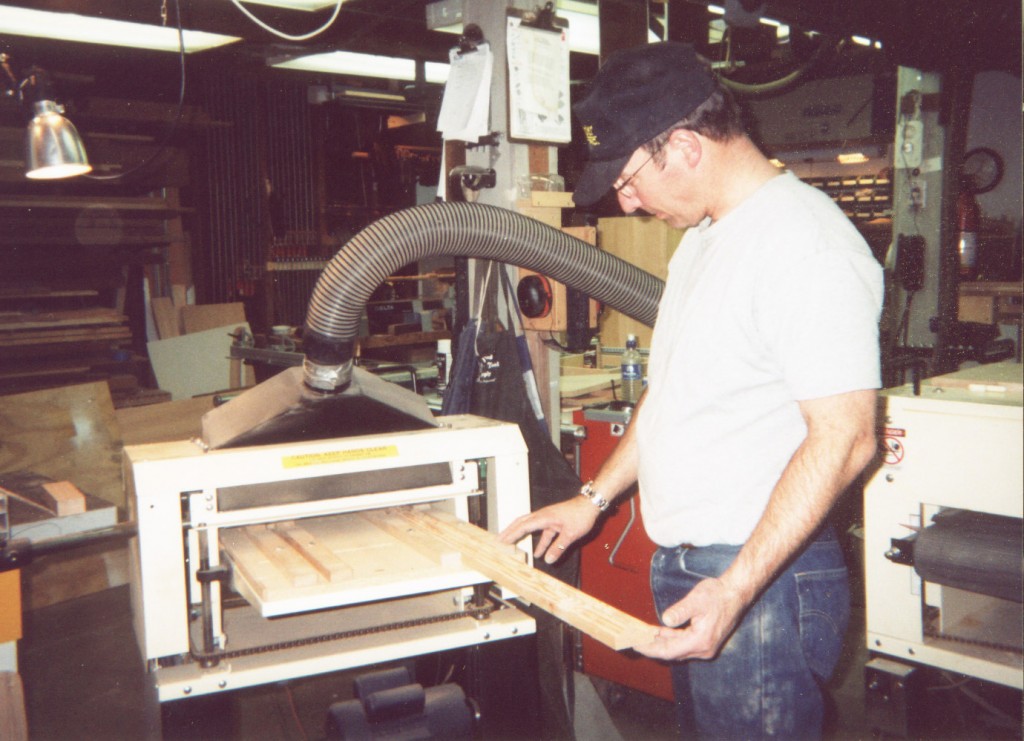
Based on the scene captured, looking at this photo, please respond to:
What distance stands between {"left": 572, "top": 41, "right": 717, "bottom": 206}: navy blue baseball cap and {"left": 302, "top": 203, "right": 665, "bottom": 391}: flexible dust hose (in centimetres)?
48

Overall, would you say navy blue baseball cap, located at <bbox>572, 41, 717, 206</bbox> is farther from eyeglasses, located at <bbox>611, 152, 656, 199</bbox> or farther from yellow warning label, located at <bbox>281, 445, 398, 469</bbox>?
yellow warning label, located at <bbox>281, 445, 398, 469</bbox>

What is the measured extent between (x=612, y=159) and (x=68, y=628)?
12.1 feet

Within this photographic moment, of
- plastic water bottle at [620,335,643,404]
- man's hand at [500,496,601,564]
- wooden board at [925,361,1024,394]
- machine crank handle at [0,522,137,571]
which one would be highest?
wooden board at [925,361,1024,394]

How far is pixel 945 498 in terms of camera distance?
143 cm

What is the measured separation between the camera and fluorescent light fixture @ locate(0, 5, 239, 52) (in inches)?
135

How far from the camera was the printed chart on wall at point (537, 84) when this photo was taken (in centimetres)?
225

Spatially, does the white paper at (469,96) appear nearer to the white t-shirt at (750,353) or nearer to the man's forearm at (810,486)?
the white t-shirt at (750,353)

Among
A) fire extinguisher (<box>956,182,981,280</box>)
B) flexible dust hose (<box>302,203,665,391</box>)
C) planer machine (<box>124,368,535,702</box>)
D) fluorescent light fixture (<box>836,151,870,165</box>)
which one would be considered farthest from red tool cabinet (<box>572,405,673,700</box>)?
fluorescent light fixture (<box>836,151,870,165</box>)

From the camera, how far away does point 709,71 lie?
1359 mm

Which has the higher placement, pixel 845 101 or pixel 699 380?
pixel 845 101

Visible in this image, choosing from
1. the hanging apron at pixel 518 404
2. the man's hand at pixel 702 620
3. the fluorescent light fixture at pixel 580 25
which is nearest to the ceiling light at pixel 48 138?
the fluorescent light fixture at pixel 580 25

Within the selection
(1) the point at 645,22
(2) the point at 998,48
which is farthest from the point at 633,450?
(2) the point at 998,48

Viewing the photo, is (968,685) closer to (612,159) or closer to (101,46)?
(612,159)

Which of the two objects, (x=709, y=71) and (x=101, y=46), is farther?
(x=101, y=46)
